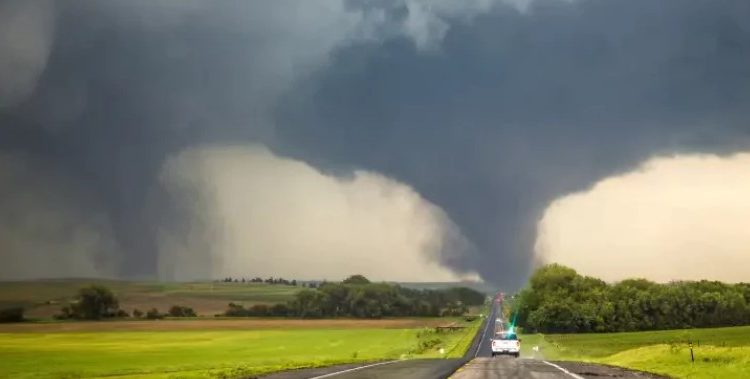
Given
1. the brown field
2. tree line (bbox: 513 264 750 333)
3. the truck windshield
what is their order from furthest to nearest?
tree line (bbox: 513 264 750 333)
the brown field
the truck windshield

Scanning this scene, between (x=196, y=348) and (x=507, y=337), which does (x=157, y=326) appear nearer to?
(x=196, y=348)

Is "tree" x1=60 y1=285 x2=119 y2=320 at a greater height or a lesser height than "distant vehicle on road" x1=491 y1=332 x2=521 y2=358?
greater

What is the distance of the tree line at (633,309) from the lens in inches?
6531

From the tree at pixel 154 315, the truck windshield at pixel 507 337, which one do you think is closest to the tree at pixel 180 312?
the tree at pixel 154 315

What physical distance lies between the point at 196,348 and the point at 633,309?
108819 millimetres

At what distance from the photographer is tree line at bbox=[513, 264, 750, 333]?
166 metres

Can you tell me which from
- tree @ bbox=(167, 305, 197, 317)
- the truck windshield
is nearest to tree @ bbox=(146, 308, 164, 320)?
tree @ bbox=(167, 305, 197, 317)

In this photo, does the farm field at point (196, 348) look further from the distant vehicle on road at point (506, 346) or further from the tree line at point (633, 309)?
the tree line at point (633, 309)

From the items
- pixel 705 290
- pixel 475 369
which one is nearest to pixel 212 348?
pixel 475 369

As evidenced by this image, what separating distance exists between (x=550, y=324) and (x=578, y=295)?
1550 centimetres

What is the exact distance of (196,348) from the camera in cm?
9681

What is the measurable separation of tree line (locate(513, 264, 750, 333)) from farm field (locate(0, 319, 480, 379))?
3240 centimetres

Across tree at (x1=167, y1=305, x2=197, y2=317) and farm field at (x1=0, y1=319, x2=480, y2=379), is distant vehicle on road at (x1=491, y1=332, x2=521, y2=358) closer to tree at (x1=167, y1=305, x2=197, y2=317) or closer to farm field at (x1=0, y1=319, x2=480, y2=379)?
farm field at (x1=0, y1=319, x2=480, y2=379)

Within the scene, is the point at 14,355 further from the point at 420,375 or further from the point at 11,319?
the point at 420,375
